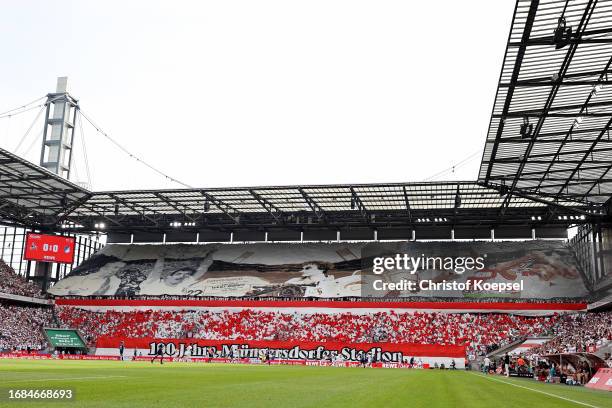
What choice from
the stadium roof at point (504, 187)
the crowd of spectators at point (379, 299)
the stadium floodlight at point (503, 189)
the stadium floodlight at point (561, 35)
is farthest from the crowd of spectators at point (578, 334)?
the stadium floodlight at point (561, 35)

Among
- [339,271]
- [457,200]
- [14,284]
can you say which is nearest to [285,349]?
[339,271]

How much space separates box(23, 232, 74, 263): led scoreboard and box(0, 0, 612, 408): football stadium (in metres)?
0.15

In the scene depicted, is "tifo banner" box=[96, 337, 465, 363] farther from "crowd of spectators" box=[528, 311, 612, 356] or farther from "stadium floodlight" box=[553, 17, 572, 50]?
"stadium floodlight" box=[553, 17, 572, 50]

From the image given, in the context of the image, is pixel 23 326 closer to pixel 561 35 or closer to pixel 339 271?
pixel 339 271

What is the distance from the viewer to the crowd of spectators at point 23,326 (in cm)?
5394

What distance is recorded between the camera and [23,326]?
189ft

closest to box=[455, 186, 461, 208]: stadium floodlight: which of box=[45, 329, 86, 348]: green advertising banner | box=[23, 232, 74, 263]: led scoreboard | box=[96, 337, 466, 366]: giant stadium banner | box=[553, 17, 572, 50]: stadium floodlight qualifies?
box=[96, 337, 466, 366]: giant stadium banner

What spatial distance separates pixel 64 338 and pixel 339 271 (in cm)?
2881

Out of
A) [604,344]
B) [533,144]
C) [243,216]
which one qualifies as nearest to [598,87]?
[533,144]

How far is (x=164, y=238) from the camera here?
7231 centimetres

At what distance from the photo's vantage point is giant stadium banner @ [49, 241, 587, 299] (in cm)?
5978

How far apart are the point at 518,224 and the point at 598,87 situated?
35202 mm

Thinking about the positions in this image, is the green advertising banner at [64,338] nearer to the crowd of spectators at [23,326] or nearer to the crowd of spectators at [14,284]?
the crowd of spectators at [23,326]

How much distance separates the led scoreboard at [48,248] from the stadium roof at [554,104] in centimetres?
4430
